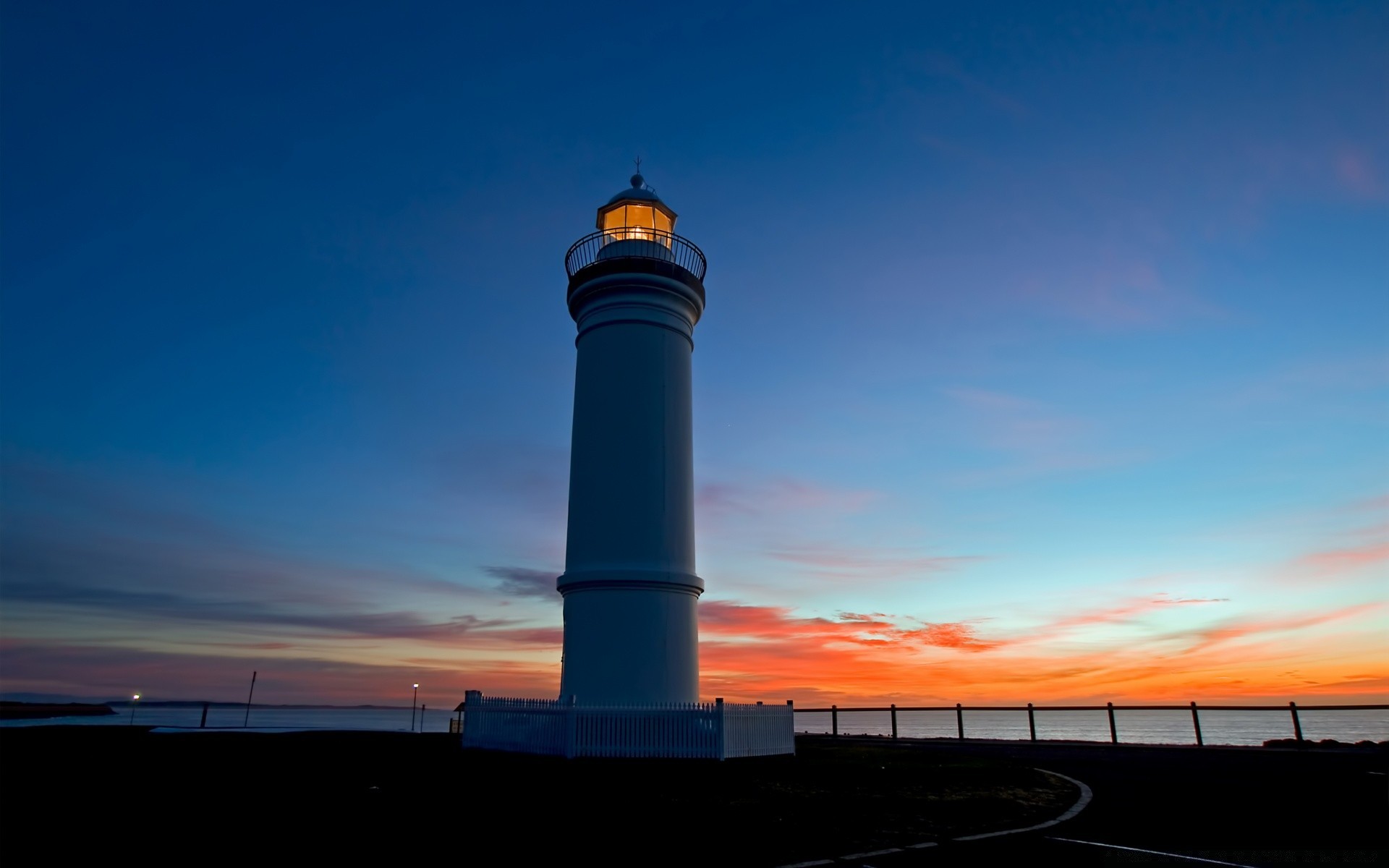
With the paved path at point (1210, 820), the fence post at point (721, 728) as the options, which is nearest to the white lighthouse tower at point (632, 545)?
the fence post at point (721, 728)

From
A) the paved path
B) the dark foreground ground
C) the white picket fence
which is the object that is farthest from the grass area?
the paved path

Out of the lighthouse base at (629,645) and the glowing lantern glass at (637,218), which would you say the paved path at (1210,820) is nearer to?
the lighthouse base at (629,645)

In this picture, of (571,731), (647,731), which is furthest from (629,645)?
(571,731)

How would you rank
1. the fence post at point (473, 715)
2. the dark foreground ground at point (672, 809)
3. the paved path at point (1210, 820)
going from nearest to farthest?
1. the paved path at point (1210, 820)
2. the dark foreground ground at point (672, 809)
3. the fence post at point (473, 715)

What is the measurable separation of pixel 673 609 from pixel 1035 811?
9.32 metres

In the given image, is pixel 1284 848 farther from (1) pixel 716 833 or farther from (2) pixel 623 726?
(2) pixel 623 726

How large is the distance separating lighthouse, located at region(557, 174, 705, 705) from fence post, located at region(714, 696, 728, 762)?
183 centimetres

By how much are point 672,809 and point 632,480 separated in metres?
9.44

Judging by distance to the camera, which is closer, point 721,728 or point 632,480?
point 721,728

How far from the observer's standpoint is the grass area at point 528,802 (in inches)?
294

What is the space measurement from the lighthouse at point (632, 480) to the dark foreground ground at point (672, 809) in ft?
8.31

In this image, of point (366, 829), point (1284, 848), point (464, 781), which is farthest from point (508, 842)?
point (1284, 848)

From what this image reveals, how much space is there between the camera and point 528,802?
32.7 feet

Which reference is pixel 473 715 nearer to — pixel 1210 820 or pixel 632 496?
pixel 632 496
